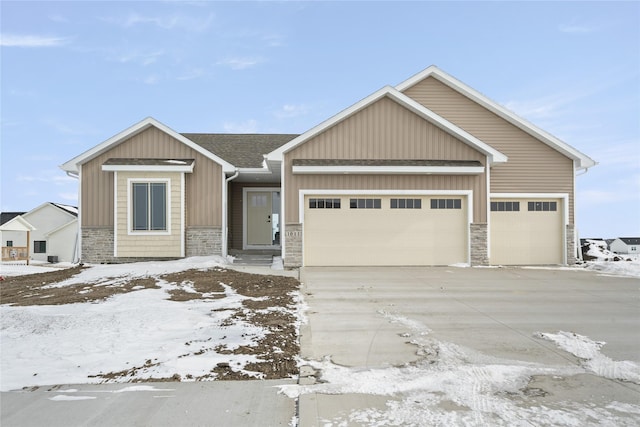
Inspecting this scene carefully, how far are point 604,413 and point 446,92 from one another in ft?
47.4

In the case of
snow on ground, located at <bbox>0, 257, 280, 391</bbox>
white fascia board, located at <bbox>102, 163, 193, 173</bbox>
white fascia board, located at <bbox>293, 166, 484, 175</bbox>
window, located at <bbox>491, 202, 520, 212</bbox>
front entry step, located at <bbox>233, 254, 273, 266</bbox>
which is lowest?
snow on ground, located at <bbox>0, 257, 280, 391</bbox>

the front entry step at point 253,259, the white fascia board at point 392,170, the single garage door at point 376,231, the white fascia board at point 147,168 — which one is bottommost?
the front entry step at point 253,259

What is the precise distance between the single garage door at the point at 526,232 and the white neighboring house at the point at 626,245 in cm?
2306

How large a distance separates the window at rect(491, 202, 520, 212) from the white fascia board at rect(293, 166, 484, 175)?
6.58 feet

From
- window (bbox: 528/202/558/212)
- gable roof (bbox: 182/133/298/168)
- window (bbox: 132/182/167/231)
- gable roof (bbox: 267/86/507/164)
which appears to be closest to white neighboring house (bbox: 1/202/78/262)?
gable roof (bbox: 182/133/298/168)

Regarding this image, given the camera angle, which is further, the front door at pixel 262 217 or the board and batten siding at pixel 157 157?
the front door at pixel 262 217

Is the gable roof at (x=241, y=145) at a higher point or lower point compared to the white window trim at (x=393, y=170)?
higher

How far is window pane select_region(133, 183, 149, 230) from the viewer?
14.6 m

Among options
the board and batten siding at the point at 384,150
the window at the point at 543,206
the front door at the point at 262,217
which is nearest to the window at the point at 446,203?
the board and batten siding at the point at 384,150

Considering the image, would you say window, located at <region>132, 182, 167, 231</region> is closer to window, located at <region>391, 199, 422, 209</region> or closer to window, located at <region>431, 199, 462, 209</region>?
window, located at <region>391, 199, 422, 209</region>

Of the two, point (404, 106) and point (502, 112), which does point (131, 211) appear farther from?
point (502, 112)

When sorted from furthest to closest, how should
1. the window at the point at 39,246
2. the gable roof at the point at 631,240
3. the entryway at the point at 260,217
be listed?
the gable roof at the point at 631,240, the window at the point at 39,246, the entryway at the point at 260,217

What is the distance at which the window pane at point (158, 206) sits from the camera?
48.1ft

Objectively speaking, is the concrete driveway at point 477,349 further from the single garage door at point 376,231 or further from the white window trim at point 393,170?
the white window trim at point 393,170
